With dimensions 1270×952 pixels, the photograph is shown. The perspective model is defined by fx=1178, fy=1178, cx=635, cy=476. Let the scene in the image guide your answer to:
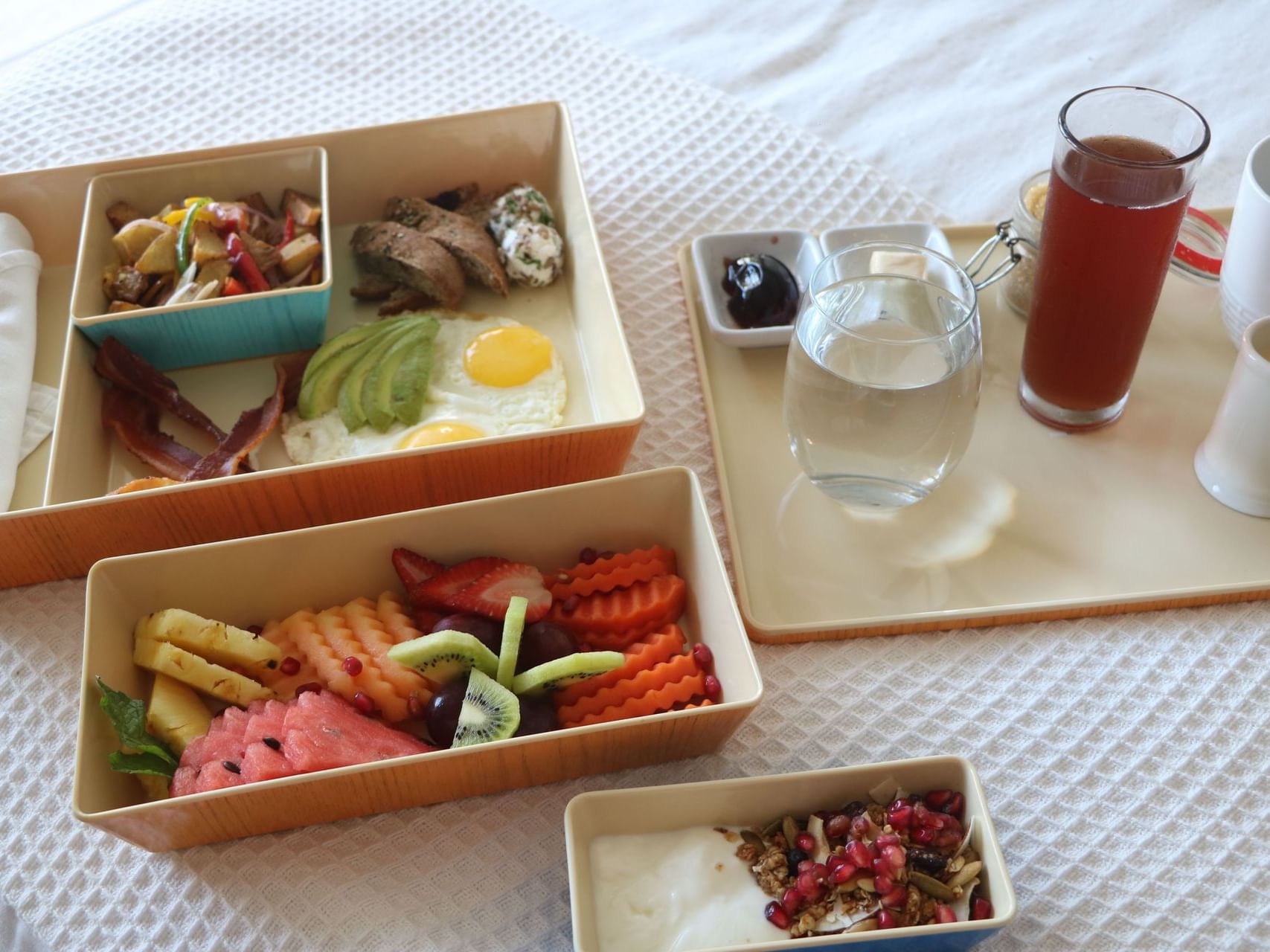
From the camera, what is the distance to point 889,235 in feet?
4.87

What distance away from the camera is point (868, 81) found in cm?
186

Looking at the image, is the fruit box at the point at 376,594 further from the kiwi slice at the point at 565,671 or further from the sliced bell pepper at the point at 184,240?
the sliced bell pepper at the point at 184,240

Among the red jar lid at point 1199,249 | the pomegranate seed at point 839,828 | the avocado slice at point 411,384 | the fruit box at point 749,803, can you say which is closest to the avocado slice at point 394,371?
the avocado slice at point 411,384

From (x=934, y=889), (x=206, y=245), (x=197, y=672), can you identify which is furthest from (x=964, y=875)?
(x=206, y=245)

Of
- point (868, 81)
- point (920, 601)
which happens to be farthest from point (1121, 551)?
point (868, 81)

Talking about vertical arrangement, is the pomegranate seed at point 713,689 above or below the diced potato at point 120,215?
below

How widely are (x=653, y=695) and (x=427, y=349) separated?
0.58 m

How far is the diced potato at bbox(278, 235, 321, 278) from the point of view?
1.44 m

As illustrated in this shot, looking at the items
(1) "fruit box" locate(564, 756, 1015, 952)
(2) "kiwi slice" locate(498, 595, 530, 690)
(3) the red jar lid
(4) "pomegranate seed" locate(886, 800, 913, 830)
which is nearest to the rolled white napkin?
(2) "kiwi slice" locate(498, 595, 530, 690)

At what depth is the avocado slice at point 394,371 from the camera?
52.8 inches

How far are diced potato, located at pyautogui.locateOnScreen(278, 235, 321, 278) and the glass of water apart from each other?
25.5 inches

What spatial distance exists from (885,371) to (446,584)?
0.45 m

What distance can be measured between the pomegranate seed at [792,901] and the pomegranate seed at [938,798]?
0.45 feet

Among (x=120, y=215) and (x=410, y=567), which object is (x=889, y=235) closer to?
(x=410, y=567)
